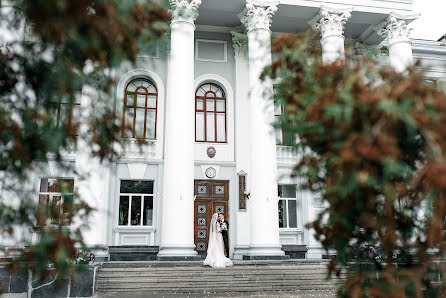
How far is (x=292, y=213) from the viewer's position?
17.1m

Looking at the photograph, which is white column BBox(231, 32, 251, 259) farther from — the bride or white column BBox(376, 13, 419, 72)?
white column BBox(376, 13, 419, 72)

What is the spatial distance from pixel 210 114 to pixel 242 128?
1.52 meters

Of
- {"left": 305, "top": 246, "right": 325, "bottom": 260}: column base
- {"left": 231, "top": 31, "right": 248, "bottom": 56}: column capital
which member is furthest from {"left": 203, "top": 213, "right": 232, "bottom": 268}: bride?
{"left": 231, "top": 31, "right": 248, "bottom": 56}: column capital


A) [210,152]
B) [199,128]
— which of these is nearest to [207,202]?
[210,152]

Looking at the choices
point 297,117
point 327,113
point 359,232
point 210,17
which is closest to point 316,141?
point 297,117

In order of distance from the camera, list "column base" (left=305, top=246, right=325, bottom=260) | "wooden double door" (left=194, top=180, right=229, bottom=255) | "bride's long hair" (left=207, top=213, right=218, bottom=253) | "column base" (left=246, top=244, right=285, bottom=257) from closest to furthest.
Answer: "bride's long hair" (left=207, top=213, right=218, bottom=253), "column base" (left=246, top=244, right=285, bottom=257), "column base" (left=305, top=246, right=325, bottom=260), "wooden double door" (left=194, top=180, right=229, bottom=255)

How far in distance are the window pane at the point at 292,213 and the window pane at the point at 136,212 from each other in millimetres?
6224

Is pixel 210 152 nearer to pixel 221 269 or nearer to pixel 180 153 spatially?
pixel 180 153

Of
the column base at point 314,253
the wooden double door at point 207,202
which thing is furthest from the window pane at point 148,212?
the column base at point 314,253

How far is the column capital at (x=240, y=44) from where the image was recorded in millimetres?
17562

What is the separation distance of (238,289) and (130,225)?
243 inches

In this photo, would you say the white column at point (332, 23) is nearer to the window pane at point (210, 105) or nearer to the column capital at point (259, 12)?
the column capital at point (259, 12)

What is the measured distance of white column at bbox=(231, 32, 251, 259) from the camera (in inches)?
639

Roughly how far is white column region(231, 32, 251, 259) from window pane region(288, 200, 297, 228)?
6.25 ft
